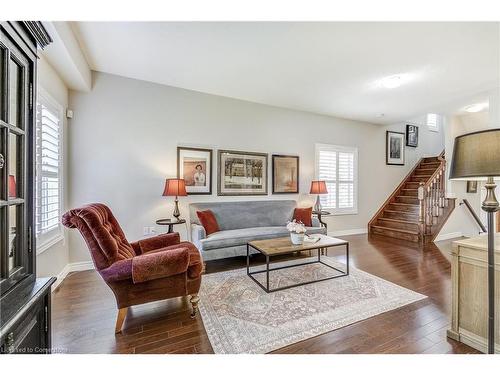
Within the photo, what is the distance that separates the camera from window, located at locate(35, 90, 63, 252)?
2.52 metres

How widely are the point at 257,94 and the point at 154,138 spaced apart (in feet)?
6.13

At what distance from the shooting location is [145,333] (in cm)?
188

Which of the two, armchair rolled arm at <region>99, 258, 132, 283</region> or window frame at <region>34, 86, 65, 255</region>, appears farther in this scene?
window frame at <region>34, 86, 65, 255</region>

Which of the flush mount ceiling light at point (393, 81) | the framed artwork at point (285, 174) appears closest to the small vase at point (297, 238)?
the framed artwork at point (285, 174)

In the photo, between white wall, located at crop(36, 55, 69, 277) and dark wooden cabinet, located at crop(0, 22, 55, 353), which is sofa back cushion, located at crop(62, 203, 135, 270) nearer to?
dark wooden cabinet, located at crop(0, 22, 55, 353)

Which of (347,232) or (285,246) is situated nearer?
(285,246)

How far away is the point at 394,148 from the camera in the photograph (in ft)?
20.3

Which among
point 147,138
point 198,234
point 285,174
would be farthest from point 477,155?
point 147,138

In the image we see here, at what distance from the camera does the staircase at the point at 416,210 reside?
4.89m

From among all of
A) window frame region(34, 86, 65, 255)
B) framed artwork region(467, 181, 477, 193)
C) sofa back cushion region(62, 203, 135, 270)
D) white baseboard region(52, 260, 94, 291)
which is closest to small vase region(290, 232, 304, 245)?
sofa back cushion region(62, 203, 135, 270)

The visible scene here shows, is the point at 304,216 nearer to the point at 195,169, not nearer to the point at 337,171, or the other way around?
the point at 337,171

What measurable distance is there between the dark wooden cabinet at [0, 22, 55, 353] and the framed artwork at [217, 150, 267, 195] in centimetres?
303

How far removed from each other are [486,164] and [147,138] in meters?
3.79

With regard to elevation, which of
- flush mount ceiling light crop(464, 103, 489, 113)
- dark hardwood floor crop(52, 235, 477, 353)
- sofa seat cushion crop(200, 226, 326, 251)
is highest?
flush mount ceiling light crop(464, 103, 489, 113)
